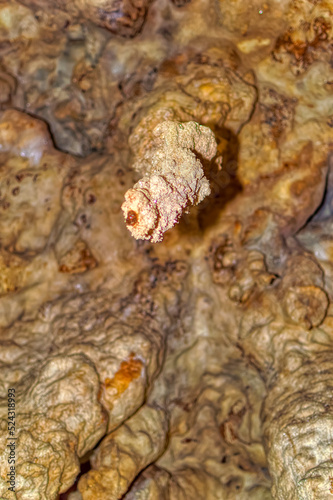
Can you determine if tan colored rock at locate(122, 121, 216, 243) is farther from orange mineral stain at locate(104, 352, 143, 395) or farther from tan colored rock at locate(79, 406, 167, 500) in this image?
tan colored rock at locate(79, 406, 167, 500)

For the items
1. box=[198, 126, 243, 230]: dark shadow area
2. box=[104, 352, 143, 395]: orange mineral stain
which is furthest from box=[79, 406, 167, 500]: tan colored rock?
box=[198, 126, 243, 230]: dark shadow area

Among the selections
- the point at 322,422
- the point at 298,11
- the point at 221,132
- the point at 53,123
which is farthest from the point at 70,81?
the point at 322,422

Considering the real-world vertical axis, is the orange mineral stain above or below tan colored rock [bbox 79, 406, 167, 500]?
above

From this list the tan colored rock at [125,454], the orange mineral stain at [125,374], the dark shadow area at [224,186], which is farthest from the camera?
the dark shadow area at [224,186]

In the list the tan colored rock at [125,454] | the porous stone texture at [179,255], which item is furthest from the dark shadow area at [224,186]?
the tan colored rock at [125,454]

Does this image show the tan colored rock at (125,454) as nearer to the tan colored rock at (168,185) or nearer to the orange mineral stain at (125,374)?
the orange mineral stain at (125,374)

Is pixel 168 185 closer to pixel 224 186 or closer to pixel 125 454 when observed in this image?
pixel 224 186

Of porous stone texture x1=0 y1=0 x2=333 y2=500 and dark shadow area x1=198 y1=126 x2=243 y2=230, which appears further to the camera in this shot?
dark shadow area x1=198 y1=126 x2=243 y2=230

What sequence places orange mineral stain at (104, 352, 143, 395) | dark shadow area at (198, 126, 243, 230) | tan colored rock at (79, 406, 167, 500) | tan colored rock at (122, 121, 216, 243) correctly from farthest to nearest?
dark shadow area at (198, 126, 243, 230) < orange mineral stain at (104, 352, 143, 395) < tan colored rock at (79, 406, 167, 500) < tan colored rock at (122, 121, 216, 243)
